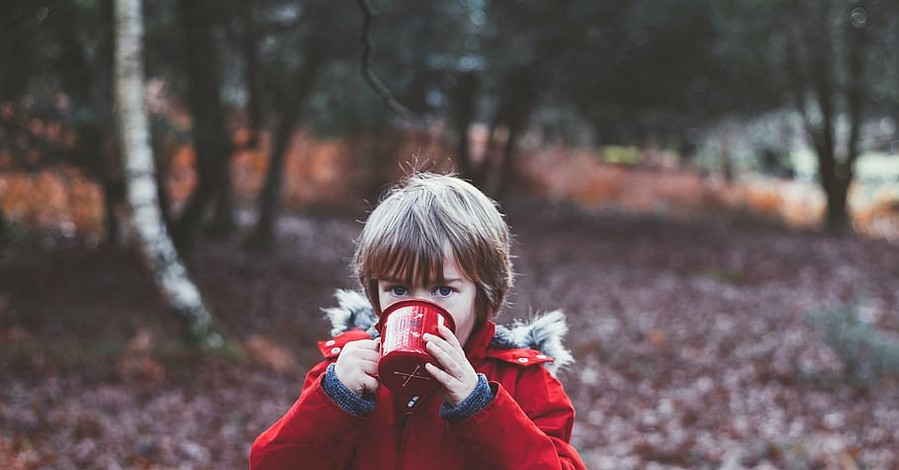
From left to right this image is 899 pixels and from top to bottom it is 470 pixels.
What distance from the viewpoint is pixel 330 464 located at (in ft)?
6.48

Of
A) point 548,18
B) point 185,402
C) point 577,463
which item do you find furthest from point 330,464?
point 548,18

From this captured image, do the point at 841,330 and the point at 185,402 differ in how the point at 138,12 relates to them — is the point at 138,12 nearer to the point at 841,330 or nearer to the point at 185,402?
the point at 185,402

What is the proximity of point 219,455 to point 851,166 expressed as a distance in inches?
644

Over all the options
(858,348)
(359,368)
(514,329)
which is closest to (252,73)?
(858,348)

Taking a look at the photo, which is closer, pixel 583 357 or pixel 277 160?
pixel 583 357

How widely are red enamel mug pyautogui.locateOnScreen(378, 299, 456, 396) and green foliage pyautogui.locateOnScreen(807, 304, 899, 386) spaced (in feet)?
24.4

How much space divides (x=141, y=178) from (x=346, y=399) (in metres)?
6.06

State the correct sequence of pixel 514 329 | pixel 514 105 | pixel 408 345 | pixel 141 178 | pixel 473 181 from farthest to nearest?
pixel 514 105, pixel 473 181, pixel 141 178, pixel 514 329, pixel 408 345

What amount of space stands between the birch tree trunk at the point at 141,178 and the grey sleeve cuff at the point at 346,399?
5.97 metres

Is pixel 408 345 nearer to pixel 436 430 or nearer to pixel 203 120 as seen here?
pixel 436 430

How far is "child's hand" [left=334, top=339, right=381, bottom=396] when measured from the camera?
1.89 m

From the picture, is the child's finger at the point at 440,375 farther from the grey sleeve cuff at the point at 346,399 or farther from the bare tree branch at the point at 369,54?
the bare tree branch at the point at 369,54

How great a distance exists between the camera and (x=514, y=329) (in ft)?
7.49

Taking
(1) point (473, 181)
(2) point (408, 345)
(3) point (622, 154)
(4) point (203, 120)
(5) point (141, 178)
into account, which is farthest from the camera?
(3) point (622, 154)
